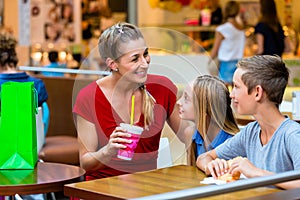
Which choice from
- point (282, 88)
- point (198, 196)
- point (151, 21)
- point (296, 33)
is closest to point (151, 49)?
point (282, 88)

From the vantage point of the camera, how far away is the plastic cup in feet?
11.3

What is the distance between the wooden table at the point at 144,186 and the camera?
9.31 ft

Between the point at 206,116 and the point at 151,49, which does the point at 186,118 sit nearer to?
the point at 206,116

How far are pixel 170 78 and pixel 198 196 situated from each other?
5.01 ft

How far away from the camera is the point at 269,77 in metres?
3.09

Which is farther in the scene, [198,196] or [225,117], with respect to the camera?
[225,117]

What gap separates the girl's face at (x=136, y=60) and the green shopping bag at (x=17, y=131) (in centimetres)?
48

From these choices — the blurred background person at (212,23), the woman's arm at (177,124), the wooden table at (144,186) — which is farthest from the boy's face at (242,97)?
the blurred background person at (212,23)

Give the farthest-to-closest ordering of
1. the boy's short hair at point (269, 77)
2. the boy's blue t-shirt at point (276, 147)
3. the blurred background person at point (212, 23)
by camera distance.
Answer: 1. the blurred background person at point (212, 23)
2. the boy's short hair at point (269, 77)
3. the boy's blue t-shirt at point (276, 147)

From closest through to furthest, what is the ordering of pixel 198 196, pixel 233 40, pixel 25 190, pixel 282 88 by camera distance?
pixel 198 196, pixel 282 88, pixel 25 190, pixel 233 40

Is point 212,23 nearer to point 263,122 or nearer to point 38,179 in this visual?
point 38,179

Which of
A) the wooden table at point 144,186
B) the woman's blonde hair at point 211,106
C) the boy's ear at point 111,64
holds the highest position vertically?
the boy's ear at point 111,64

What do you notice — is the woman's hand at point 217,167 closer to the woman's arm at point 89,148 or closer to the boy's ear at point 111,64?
the woman's arm at point 89,148

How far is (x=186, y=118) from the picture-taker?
12.1 ft
